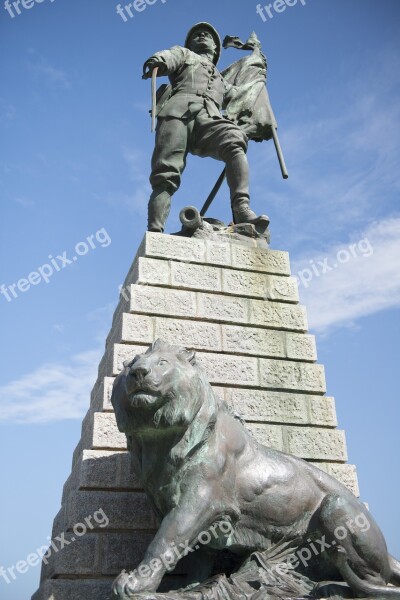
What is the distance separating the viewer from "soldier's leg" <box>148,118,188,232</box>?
8.02 metres

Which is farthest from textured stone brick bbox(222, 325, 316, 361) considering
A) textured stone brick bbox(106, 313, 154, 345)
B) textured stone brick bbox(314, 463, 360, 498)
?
textured stone brick bbox(314, 463, 360, 498)

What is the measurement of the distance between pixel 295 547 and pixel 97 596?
175 cm

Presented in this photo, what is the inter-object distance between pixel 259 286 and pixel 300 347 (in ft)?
3.05

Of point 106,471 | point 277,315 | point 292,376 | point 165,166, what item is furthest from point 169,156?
point 106,471

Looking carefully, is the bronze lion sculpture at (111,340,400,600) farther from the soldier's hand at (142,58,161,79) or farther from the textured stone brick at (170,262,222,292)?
the soldier's hand at (142,58,161,79)

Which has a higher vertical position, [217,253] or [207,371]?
[217,253]

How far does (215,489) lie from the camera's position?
4.37 meters

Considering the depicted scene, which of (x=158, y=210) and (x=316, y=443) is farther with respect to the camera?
(x=158, y=210)

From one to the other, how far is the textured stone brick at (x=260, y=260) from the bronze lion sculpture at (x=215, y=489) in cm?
292

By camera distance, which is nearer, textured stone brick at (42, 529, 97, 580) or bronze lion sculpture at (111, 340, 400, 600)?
bronze lion sculpture at (111, 340, 400, 600)

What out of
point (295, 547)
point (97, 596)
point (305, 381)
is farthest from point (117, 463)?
point (305, 381)

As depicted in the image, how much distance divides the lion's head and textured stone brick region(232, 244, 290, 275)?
3103 millimetres

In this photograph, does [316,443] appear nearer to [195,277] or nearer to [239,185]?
[195,277]

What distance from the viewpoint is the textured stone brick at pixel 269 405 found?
634 cm
